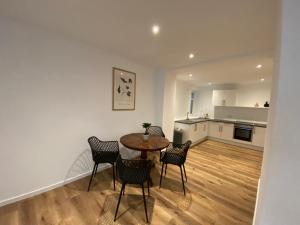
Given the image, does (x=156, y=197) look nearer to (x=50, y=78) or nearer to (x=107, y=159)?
(x=107, y=159)

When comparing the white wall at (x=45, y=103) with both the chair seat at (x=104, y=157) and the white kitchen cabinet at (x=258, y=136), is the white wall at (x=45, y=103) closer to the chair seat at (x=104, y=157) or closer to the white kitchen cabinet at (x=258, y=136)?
the chair seat at (x=104, y=157)

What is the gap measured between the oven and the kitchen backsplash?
0.78m

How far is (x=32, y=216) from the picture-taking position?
1.71 m

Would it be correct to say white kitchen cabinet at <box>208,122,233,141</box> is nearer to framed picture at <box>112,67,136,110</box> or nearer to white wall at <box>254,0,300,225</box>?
framed picture at <box>112,67,136,110</box>

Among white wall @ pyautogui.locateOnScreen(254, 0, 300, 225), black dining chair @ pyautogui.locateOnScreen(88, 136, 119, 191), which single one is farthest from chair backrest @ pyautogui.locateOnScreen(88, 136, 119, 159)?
white wall @ pyautogui.locateOnScreen(254, 0, 300, 225)

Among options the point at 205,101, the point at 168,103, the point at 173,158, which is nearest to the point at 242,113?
the point at 205,101

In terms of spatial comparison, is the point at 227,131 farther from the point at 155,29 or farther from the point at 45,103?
the point at 45,103

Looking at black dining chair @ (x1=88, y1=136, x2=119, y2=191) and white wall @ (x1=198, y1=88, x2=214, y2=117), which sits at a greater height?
white wall @ (x1=198, y1=88, x2=214, y2=117)

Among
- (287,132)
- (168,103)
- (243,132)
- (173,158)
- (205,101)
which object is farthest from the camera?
(205,101)

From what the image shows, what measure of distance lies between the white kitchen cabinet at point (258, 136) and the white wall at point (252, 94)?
1.01 meters

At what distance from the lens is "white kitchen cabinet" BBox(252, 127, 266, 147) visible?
449 centimetres

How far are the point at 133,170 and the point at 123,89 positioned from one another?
5.95ft

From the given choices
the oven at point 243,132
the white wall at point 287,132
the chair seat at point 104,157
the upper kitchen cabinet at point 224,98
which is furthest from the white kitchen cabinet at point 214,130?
the white wall at point 287,132

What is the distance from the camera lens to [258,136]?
4.57m
